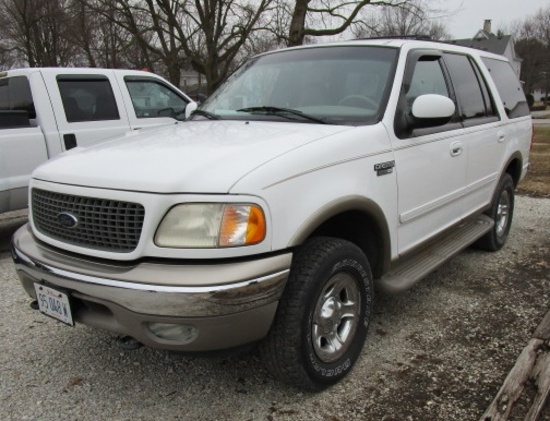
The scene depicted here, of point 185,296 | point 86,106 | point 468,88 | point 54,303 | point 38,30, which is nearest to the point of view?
point 185,296

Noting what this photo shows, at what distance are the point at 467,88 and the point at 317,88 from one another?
153 cm

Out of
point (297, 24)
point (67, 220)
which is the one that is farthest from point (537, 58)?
point (67, 220)

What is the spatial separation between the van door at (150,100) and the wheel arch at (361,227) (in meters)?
3.94

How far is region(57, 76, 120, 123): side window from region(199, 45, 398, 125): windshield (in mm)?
2735

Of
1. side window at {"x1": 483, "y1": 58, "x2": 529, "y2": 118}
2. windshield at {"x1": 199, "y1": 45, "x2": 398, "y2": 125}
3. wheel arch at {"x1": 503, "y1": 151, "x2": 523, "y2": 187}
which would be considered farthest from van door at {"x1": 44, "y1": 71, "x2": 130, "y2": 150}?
wheel arch at {"x1": 503, "y1": 151, "x2": 523, "y2": 187}

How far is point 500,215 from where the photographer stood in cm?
524

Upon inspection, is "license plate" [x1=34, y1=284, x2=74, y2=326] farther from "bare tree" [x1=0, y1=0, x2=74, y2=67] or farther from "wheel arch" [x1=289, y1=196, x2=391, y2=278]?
"bare tree" [x1=0, y1=0, x2=74, y2=67]

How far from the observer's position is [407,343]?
3336 millimetres

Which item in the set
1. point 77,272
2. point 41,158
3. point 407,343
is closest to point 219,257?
point 77,272

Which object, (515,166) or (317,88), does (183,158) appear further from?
(515,166)

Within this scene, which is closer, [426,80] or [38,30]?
[426,80]

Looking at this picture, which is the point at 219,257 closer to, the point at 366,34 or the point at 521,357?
the point at 521,357

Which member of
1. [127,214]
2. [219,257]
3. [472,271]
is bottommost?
[472,271]

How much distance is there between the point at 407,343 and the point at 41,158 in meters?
4.32
